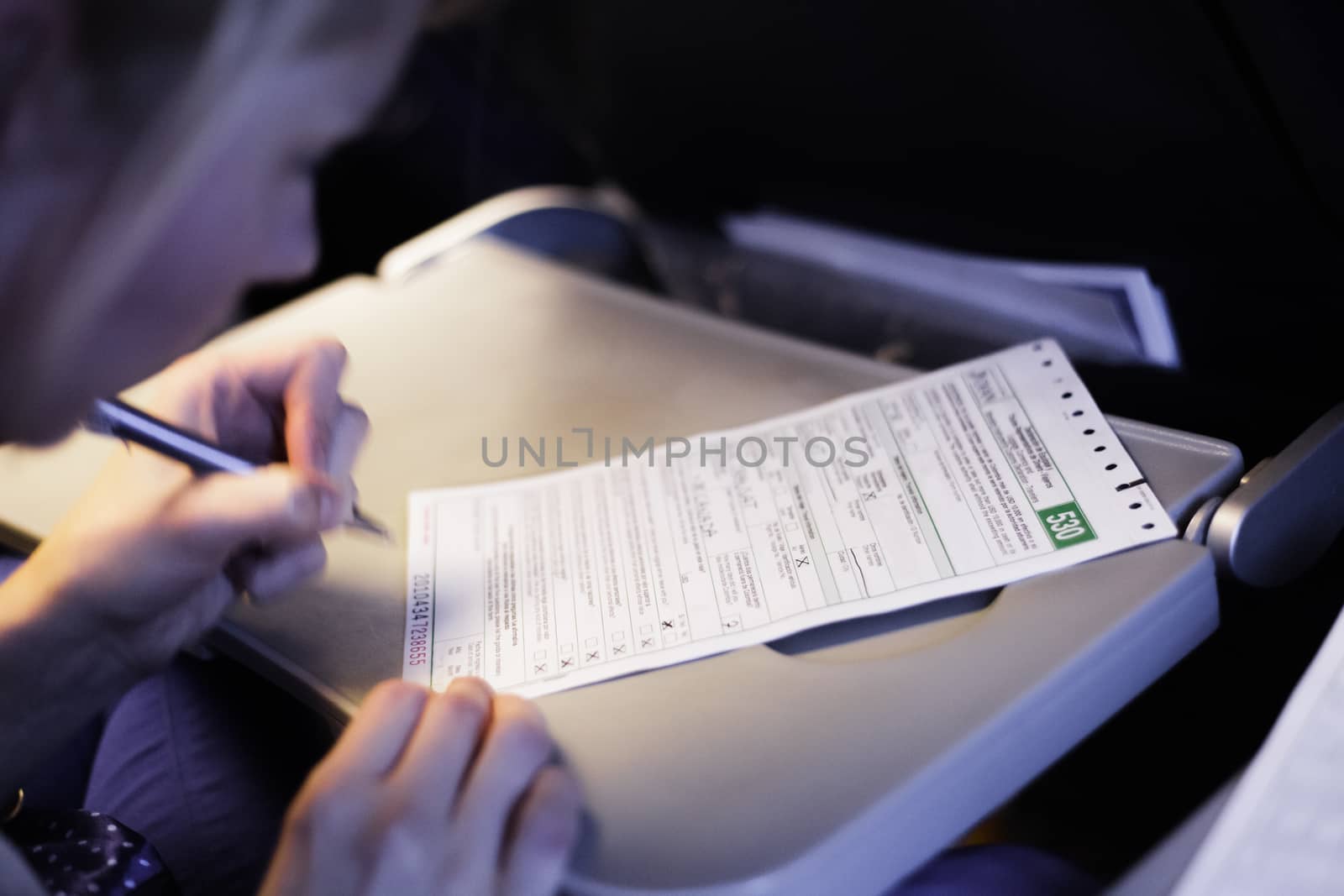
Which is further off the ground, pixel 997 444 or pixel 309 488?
pixel 309 488

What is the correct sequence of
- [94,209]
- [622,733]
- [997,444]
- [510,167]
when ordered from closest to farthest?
[94,209], [622,733], [997,444], [510,167]

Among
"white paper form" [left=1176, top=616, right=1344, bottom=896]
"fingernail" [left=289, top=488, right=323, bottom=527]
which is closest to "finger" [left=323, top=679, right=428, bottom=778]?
"fingernail" [left=289, top=488, right=323, bottom=527]

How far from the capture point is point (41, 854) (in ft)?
1.72

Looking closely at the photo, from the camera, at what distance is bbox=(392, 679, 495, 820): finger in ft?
1.36

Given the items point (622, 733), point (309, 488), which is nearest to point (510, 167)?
point (309, 488)

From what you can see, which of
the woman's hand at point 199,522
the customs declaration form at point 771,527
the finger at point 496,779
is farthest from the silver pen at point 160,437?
the finger at point 496,779

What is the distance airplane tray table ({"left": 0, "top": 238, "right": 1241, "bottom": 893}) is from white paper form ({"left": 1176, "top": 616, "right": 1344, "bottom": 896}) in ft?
0.26

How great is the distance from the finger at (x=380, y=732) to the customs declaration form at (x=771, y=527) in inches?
2.1

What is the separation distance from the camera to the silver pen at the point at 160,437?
54 centimetres

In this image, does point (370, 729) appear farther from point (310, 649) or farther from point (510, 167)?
point (510, 167)

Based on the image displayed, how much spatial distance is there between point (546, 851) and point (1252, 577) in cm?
36

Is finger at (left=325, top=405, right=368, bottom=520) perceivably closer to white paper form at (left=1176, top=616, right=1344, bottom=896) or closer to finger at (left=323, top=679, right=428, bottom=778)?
finger at (left=323, top=679, right=428, bottom=778)

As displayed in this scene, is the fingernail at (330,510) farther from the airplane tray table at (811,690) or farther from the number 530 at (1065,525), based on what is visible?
the number 530 at (1065,525)

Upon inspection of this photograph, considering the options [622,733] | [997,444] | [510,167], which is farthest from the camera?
[510,167]
